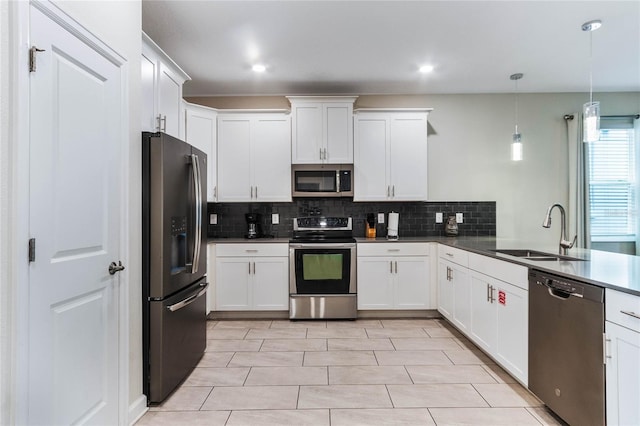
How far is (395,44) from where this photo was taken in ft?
10.2

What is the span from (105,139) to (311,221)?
2.84m

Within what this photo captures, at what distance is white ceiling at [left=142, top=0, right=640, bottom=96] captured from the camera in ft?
8.39

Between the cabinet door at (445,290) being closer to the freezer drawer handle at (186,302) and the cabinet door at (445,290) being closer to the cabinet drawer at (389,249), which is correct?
the cabinet drawer at (389,249)

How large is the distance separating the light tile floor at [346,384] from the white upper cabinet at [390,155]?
5.22 ft

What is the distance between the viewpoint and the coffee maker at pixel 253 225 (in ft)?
14.1

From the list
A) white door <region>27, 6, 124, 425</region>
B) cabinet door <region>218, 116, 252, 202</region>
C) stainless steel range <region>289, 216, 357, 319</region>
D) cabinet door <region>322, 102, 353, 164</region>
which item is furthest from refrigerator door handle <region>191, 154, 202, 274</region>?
cabinet door <region>322, 102, 353, 164</region>

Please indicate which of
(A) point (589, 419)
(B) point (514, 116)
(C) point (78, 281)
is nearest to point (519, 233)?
(B) point (514, 116)

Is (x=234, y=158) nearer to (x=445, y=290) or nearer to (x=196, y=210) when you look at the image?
(x=196, y=210)

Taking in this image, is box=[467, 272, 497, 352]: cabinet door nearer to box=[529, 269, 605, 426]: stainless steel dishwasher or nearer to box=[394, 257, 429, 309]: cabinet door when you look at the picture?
box=[529, 269, 605, 426]: stainless steel dishwasher

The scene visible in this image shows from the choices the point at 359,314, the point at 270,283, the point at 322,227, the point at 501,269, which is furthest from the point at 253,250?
the point at 501,269

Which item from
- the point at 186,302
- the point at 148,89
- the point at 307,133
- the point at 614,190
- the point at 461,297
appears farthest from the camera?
the point at 614,190

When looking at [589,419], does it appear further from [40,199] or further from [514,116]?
[514,116]

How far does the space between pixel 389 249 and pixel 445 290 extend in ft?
2.37

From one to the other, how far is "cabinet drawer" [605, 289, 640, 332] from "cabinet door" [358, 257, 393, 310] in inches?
95.4
